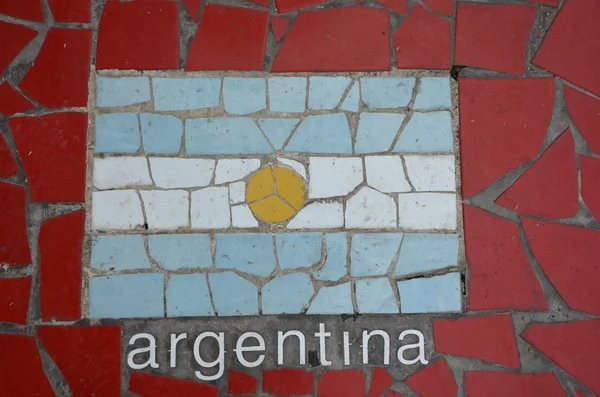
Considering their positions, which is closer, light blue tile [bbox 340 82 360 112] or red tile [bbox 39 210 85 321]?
red tile [bbox 39 210 85 321]

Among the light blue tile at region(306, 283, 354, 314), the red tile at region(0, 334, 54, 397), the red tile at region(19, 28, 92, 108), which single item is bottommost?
the red tile at region(0, 334, 54, 397)

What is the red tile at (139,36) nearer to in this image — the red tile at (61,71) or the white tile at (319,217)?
the red tile at (61,71)

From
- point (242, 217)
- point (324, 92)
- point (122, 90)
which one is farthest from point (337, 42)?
point (122, 90)

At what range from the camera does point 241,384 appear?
3.05m

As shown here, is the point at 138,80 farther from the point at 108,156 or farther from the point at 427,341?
the point at 427,341

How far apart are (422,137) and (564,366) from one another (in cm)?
145

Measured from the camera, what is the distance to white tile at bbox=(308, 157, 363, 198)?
3.12 m

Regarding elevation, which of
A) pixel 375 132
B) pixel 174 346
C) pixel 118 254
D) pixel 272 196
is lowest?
pixel 174 346

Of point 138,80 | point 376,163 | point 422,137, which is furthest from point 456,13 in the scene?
point 138,80

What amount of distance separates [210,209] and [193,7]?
1119 millimetres

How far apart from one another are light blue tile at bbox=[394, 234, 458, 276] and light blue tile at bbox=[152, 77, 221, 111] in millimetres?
1306

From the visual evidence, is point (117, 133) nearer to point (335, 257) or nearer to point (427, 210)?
point (335, 257)

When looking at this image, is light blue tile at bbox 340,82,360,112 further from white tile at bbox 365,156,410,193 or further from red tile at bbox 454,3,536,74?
red tile at bbox 454,3,536,74

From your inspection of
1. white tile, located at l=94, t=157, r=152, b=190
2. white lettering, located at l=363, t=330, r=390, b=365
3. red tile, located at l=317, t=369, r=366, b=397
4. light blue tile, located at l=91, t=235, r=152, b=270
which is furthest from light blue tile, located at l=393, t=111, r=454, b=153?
light blue tile, located at l=91, t=235, r=152, b=270
